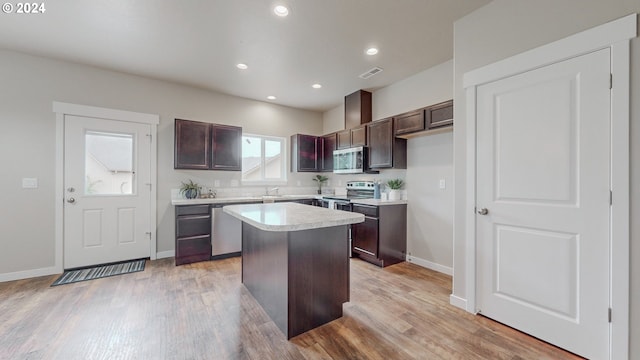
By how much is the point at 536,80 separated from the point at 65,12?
419 centimetres

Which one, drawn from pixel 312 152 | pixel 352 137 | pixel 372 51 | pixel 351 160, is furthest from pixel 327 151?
pixel 372 51

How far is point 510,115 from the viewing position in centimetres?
208

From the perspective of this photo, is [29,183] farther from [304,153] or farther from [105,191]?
[304,153]

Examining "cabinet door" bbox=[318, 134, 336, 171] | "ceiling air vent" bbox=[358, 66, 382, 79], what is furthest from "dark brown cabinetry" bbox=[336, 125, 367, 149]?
"ceiling air vent" bbox=[358, 66, 382, 79]

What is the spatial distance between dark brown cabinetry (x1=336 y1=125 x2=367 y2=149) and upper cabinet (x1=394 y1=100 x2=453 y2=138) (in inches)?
26.8

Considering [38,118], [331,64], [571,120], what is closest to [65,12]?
[38,118]

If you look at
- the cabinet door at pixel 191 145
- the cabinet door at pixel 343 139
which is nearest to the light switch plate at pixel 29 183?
the cabinet door at pixel 191 145

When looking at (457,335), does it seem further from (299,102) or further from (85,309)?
(299,102)

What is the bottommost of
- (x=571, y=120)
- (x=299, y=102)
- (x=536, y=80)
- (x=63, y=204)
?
(x=63, y=204)

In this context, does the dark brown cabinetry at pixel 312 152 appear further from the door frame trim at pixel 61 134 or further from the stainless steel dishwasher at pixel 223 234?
the door frame trim at pixel 61 134

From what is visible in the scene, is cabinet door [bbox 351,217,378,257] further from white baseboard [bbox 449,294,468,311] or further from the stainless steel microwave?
white baseboard [bbox 449,294,468,311]

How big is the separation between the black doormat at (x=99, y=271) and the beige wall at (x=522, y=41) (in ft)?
13.5

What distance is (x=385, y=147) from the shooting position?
3.79 m

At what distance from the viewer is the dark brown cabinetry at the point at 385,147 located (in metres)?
3.69
